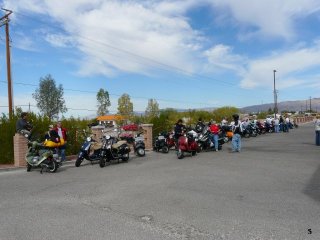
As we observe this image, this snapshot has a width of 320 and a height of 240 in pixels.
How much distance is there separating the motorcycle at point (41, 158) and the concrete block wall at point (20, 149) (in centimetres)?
80

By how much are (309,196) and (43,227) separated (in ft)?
17.2

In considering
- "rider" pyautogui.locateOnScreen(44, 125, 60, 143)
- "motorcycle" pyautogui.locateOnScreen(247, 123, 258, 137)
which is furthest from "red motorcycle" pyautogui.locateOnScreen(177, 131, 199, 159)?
"motorcycle" pyautogui.locateOnScreen(247, 123, 258, 137)

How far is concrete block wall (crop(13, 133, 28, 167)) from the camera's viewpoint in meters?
13.6

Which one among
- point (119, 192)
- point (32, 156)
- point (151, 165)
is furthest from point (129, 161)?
point (119, 192)

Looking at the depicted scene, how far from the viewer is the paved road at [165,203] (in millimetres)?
5668

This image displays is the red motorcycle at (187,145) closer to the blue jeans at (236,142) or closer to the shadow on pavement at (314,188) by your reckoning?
the blue jeans at (236,142)

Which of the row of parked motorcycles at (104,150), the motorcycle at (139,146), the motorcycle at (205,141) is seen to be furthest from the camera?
the motorcycle at (205,141)

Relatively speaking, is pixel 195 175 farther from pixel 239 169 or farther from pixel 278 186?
pixel 278 186

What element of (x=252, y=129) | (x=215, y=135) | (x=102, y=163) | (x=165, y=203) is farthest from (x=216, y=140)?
(x=252, y=129)

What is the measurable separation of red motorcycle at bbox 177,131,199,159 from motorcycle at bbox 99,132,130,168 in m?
2.22

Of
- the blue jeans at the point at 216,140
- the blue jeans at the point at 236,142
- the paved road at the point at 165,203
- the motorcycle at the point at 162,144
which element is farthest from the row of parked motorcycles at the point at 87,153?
the blue jeans at the point at 236,142

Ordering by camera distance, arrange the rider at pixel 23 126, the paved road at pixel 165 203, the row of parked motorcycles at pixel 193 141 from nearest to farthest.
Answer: the paved road at pixel 165 203
the rider at pixel 23 126
the row of parked motorcycles at pixel 193 141

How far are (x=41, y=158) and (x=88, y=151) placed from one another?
196 centimetres

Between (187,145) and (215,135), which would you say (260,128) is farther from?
(187,145)
